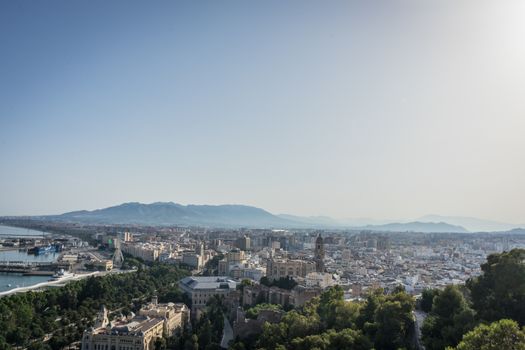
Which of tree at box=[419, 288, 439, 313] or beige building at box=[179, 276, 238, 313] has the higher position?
tree at box=[419, 288, 439, 313]

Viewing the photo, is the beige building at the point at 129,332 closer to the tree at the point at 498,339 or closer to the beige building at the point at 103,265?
the tree at the point at 498,339

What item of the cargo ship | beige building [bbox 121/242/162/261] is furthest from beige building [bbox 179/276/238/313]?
the cargo ship

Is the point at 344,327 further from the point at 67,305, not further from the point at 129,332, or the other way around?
the point at 67,305

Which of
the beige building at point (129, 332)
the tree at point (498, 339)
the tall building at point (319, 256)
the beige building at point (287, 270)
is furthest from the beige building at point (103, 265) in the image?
the tree at point (498, 339)

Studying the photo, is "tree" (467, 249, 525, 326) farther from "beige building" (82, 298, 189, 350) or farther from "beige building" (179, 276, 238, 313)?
"beige building" (179, 276, 238, 313)

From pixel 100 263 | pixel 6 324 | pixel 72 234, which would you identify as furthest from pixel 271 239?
pixel 6 324

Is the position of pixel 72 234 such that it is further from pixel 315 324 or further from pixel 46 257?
pixel 315 324
